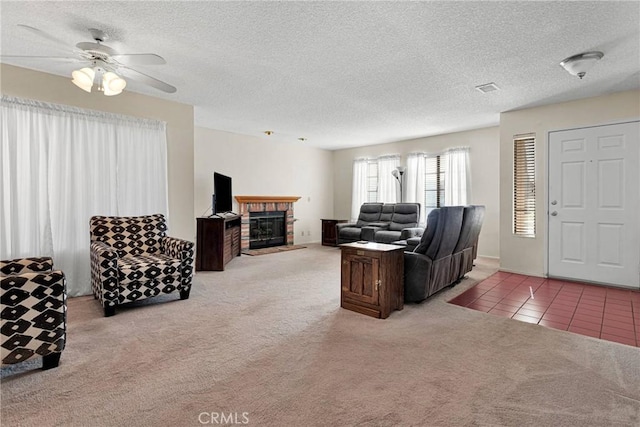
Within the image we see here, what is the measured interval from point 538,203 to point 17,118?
6.57m

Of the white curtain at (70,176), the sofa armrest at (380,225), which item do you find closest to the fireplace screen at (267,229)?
the sofa armrest at (380,225)

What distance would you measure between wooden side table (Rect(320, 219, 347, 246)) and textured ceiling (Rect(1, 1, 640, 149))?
137 inches

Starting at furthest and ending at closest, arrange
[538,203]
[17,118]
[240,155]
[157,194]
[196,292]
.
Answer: [240,155] → [538,203] → [157,194] → [196,292] → [17,118]

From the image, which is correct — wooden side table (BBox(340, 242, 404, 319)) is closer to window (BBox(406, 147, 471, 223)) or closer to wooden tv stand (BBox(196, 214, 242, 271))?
wooden tv stand (BBox(196, 214, 242, 271))

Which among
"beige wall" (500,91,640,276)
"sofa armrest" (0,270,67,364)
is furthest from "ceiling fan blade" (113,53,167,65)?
"beige wall" (500,91,640,276)

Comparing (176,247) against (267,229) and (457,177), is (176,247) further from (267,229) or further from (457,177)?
(457,177)

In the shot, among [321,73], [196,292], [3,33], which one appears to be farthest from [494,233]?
[3,33]

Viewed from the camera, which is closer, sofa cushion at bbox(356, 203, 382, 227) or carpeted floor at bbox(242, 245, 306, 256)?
carpeted floor at bbox(242, 245, 306, 256)

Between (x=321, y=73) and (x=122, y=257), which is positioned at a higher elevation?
(x=321, y=73)

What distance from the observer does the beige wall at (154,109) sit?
10.9 feet

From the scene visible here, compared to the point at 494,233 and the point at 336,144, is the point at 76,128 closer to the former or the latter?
the point at 336,144

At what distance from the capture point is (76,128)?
3.66 m

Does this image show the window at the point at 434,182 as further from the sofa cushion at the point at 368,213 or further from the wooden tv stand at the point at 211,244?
the wooden tv stand at the point at 211,244

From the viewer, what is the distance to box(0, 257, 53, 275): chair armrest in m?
2.46
